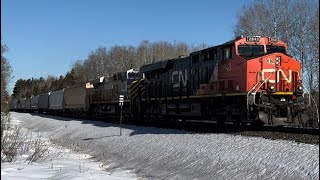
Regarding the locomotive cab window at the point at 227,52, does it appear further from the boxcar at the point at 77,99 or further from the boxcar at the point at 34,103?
the boxcar at the point at 34,103

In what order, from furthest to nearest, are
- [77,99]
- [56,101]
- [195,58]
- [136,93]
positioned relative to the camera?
[56,101] → [77,99] → [136,93] → [195,58]

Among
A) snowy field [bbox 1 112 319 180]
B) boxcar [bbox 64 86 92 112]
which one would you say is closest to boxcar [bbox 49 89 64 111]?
boxcar [bbox 64 86 92 112]

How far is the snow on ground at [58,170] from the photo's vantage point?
11.4 m

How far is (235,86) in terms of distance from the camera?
16375mm

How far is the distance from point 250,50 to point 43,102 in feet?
173

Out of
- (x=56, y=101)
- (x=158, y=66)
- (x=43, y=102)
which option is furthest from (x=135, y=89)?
(x=43, y=102)

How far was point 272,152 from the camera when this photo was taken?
34.4ft

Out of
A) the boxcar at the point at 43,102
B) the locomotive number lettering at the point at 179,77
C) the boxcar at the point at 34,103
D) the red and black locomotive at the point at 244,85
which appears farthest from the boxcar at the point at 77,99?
the red and black locomotive at the point at 244,85

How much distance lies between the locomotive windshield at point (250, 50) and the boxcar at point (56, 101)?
3845 cm

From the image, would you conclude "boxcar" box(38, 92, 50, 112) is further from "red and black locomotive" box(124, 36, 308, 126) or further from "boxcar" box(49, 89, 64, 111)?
"red and black locomotive" box(124, 36, 308, 126)

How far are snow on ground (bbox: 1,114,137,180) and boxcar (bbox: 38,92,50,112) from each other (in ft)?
151

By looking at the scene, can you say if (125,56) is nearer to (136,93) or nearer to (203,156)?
(136,93)

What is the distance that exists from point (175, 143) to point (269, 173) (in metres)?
5.80

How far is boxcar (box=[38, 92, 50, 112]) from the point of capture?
204 feet
